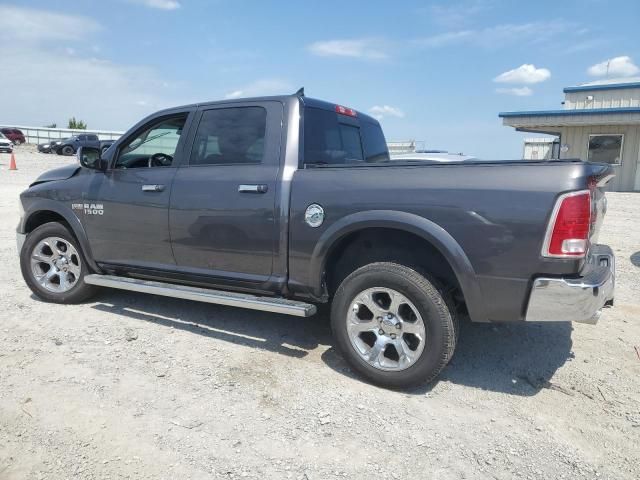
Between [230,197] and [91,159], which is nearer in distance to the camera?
[230,197]

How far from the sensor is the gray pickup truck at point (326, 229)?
292 centimetres

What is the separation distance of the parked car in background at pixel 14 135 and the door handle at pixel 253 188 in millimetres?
45974

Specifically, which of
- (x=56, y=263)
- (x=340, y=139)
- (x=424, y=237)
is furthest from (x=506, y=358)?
(x=56, y=263)

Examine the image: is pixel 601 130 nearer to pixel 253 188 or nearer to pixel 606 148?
pixel 606 148

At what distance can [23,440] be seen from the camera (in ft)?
9.03

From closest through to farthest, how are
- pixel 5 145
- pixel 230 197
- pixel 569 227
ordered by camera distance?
1. pixel 569 227
2. pixel 230 197
3. pixel 5 145

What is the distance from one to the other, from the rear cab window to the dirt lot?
151 cm

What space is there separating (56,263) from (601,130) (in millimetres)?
20424

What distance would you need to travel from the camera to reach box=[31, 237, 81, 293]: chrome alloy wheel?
4969 mm

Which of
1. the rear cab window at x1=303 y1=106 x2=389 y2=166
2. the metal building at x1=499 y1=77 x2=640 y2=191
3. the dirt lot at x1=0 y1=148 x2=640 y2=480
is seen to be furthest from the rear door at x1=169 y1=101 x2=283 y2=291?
the metal building at x1=499 y1=77 x2=640 y2=191

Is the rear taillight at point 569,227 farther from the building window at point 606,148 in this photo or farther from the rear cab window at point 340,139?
the building window at point 606,148

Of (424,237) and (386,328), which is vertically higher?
(424,237)

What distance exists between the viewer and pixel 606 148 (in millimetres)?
19734

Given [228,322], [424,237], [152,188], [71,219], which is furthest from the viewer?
[71,219]
